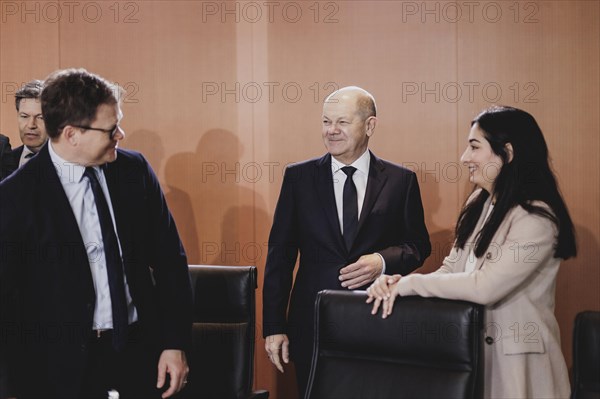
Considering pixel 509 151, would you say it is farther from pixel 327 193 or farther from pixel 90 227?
pixel 90 227

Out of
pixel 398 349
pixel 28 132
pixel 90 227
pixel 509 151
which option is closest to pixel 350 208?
pixel 509 151

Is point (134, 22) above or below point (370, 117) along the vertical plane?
above

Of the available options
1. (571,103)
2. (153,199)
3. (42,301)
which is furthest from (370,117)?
(42,301)

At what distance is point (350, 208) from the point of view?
9.73 ft

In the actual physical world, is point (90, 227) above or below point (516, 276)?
above

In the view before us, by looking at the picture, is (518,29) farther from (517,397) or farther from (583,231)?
(517,397)

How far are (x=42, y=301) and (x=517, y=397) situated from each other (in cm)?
148

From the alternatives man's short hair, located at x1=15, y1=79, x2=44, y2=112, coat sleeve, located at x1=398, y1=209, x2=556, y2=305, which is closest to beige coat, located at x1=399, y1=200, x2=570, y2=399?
coat sleeve, located at x1=398, y1=209, x2=556, y2=305

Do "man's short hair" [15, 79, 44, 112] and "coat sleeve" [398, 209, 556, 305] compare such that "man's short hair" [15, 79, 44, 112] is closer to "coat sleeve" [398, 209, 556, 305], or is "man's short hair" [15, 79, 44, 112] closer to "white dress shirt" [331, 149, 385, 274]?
"white dress shirt" [331, 149, 385, 274]

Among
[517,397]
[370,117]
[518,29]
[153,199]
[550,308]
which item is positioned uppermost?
[518,29]

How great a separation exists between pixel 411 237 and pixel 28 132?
1771 millimetres

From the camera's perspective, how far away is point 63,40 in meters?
4.07

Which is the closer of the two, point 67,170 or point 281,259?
point 67,170

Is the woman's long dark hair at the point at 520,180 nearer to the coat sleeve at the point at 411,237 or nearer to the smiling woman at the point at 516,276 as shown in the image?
the smiling woman at the point at 516,276
